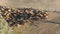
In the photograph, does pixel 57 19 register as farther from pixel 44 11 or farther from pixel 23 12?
pixel 23 12

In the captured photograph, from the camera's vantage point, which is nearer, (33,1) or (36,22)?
(36,22)

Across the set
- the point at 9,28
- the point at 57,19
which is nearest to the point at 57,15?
the point at 57,19

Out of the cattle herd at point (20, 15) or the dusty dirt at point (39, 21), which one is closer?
the dusty dirt at point (39, 21)

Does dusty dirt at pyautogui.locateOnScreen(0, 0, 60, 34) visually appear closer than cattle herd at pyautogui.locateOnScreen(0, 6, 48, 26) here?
Yes
